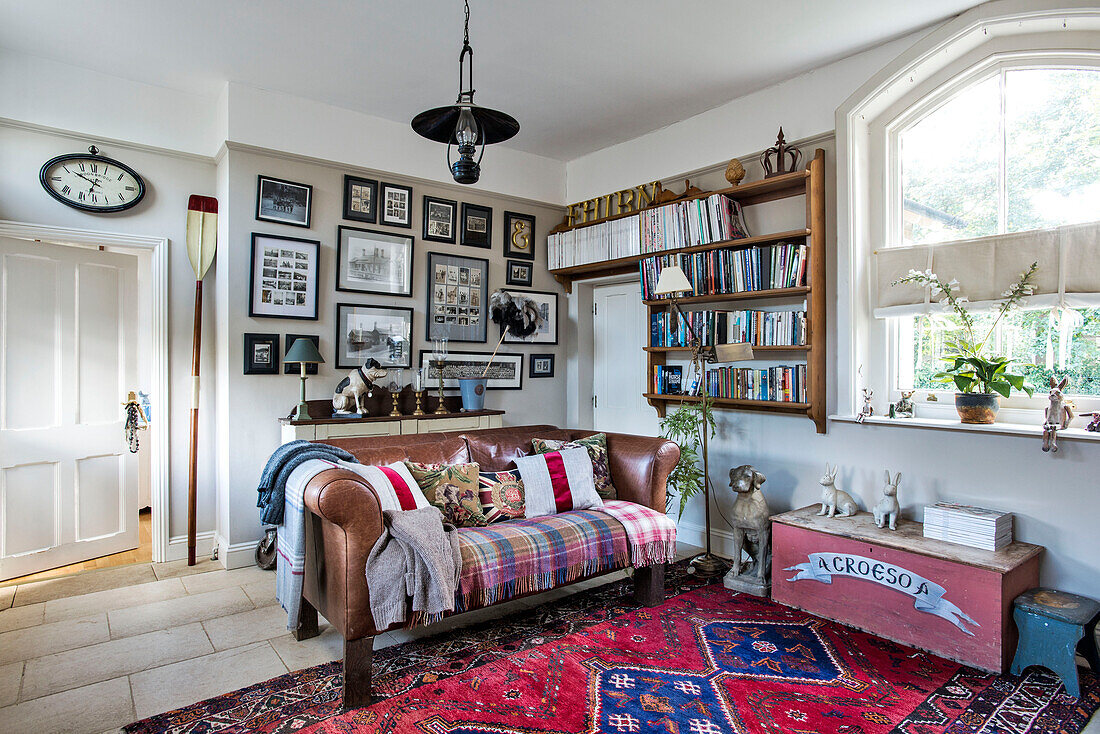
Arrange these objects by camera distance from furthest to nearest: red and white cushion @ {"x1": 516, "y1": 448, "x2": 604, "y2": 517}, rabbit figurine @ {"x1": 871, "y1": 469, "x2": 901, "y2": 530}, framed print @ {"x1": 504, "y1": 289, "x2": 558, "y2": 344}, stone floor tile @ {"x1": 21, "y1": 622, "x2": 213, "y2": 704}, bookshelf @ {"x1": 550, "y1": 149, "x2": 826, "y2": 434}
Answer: framed print @ {"x1": 504, "y1": 289, "x2": 558, "y2": 344} → bookshelf @ {"x1": 550, "y1": 149, "x2": 826, "y2": 434} → red and white cushion @ {"x1": 516, "y1": 448, "x2": 604, "y2": 517} → rabbit figurine @ {"x1": 871, "y1": 469, "x2": 901, "y2": 530} → stone floor tile @ {"x1": 21, "y1": 622, "x2": 213, "y2": 704}

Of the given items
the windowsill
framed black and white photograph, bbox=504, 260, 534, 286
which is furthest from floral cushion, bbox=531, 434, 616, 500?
framed black and white photograph, bbox=504, 260, 534, 286

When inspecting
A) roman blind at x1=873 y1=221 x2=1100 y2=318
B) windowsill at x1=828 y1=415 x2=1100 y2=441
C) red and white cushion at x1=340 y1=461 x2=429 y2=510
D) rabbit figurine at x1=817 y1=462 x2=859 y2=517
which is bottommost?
rabbit figurine at x1=817 y1=462 x2=859 y2=517

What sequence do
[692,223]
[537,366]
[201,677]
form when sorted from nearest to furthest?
[201,677], [692,223], [537,366]

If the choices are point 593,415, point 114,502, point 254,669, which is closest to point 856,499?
point 593,415

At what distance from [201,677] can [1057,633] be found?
3276mm

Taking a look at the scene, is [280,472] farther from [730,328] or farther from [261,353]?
[730,328]

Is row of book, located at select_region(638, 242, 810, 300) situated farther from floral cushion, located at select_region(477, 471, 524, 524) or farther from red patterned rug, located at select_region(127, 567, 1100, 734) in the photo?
red patterned rug, located at select_region(127, 567, 1100, 734)

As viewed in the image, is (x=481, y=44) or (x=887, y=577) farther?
(x=481, y=44)

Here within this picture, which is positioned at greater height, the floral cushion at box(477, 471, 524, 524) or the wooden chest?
the floral cushion at box(477, 471, 524, 524)

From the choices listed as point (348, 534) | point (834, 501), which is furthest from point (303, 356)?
point (834, 501)

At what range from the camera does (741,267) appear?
374cm

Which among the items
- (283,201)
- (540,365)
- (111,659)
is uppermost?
(283,201)

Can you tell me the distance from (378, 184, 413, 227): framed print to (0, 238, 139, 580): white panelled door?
1.68 metres

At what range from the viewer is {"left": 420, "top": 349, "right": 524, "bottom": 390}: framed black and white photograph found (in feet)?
15.1
